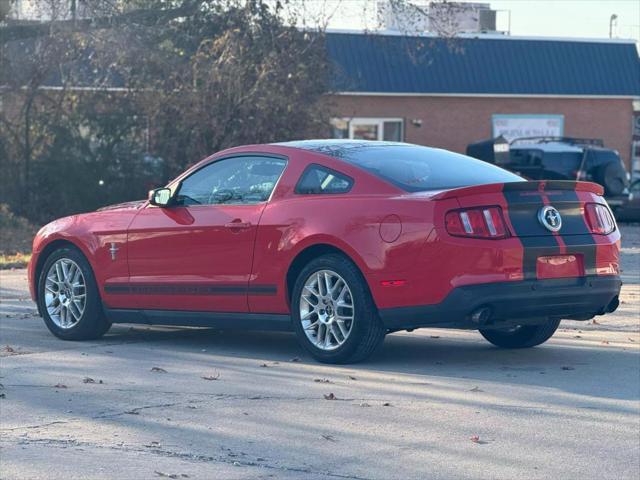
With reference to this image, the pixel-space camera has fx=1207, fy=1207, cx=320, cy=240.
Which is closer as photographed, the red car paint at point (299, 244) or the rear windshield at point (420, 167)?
the red car paint at point (299, 244)

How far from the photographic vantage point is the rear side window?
848cm

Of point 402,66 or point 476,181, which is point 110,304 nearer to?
point 476,181

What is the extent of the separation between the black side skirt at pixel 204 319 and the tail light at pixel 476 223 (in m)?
→ 1.51

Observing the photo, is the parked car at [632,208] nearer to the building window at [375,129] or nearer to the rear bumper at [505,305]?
the building window at [375,129]

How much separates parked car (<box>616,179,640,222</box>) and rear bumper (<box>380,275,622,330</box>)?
21997 millimetres

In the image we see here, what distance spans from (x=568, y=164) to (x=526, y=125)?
34.8ft

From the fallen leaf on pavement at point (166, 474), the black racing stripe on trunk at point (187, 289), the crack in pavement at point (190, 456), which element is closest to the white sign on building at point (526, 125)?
the black racing stripe on trunk at point (187, 289)

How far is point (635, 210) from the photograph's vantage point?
3005 cm

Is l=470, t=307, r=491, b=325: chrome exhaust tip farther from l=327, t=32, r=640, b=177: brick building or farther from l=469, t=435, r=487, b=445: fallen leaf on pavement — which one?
l=327, t=32, r=640, b=177: brick building

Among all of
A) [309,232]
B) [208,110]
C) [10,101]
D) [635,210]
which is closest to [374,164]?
[309,232]

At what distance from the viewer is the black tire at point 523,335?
→ 30.3 ft

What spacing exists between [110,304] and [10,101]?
15279 millimetres

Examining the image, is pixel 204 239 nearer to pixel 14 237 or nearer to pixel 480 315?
pixel 480 315

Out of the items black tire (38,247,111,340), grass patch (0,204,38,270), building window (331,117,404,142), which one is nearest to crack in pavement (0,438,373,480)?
black tire (38,247,111,340)
